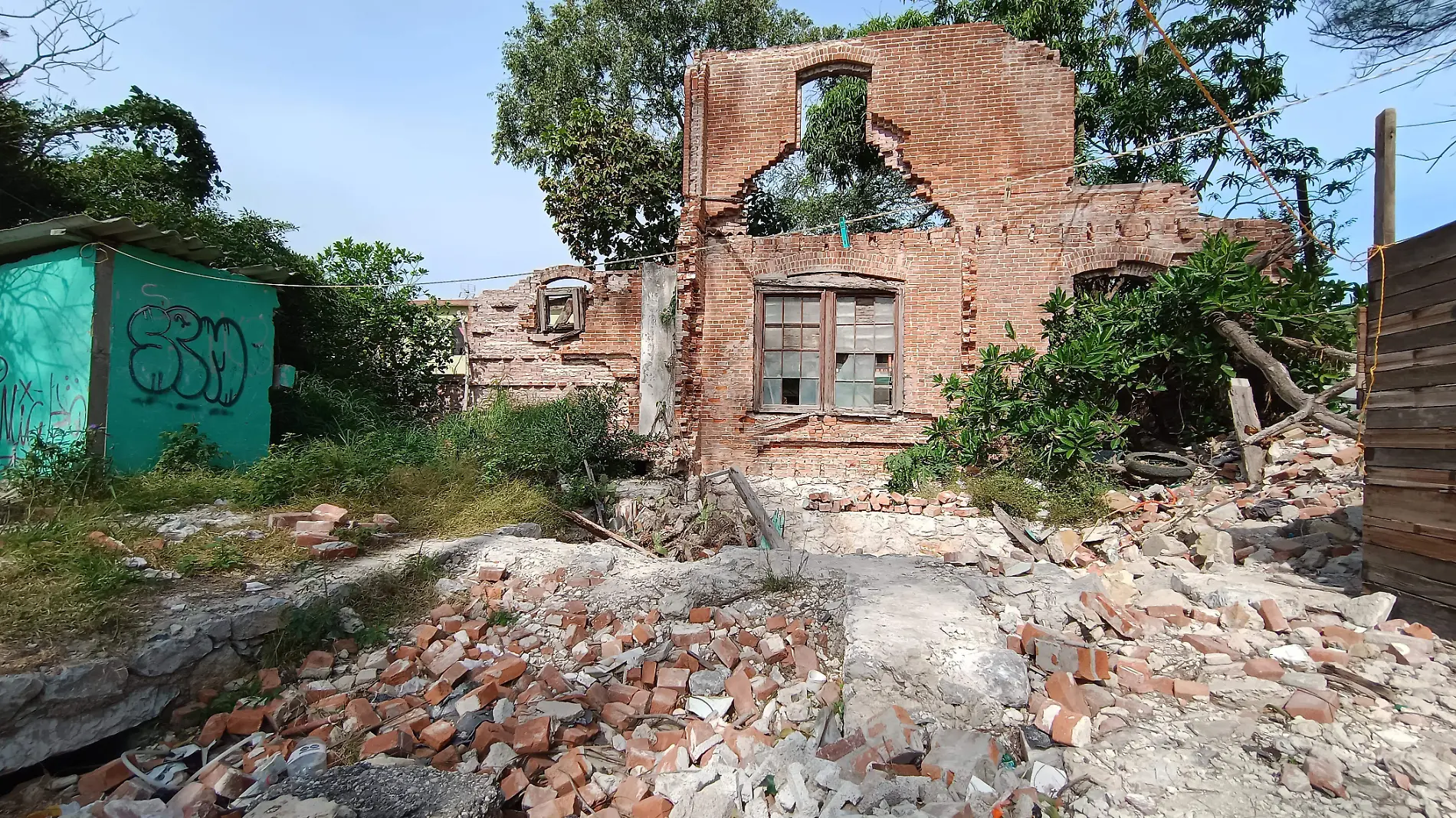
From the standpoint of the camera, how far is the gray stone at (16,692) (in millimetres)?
3121

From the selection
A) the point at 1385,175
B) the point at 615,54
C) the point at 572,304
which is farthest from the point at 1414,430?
the point at 615,54

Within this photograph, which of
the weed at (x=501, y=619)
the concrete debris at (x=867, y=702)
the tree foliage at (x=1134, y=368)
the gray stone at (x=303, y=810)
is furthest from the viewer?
the tree foliage at (x=1134, y=368)

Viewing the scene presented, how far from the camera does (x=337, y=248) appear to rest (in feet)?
36.5

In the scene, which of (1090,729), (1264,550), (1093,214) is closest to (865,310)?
(1093,214)

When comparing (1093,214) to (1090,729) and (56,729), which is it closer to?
(1090,729)

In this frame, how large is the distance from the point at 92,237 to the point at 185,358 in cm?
140

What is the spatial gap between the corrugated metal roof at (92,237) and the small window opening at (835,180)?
848 cm

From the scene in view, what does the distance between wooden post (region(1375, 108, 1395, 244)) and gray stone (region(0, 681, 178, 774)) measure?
25.0ft

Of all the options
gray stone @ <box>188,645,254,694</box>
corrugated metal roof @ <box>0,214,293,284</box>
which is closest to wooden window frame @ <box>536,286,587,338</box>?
corrugated metal roof @ <box>0,214,293,284</box>

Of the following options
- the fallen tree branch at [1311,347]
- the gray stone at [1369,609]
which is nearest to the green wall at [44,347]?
the gray stone at [1369,609]

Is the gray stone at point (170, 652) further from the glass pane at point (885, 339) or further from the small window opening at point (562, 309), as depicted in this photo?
the glass pane at point (885, 339)

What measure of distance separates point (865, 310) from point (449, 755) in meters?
7.23

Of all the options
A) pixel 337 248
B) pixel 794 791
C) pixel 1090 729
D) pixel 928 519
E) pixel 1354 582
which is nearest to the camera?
pixel 794 791

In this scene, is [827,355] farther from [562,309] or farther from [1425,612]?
[1425,612]
